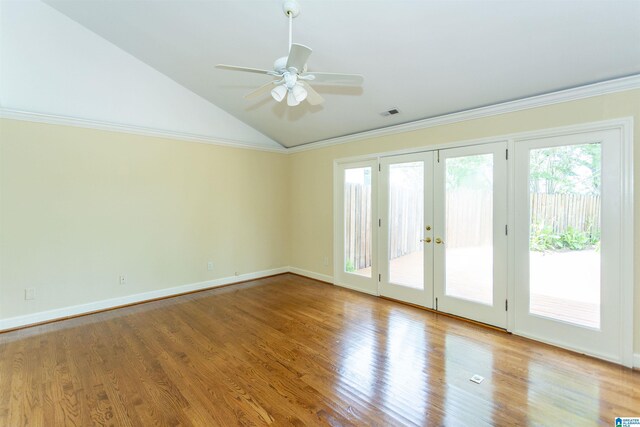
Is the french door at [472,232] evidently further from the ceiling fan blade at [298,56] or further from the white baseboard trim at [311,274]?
the ceiling fan blade at [298,56]

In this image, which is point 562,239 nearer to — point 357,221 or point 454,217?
point 454,217

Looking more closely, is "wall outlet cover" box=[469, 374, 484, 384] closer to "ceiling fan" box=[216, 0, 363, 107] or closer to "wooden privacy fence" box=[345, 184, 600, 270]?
"wooden privacy fence" box=[345, 184, 600, 270]

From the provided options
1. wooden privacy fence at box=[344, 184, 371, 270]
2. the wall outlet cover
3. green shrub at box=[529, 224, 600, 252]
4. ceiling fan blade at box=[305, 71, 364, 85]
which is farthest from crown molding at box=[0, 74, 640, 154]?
the wall outlet cover

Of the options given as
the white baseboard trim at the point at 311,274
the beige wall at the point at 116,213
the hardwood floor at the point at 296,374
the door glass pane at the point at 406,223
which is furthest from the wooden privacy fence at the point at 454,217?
the beige wall at the point at 116,213

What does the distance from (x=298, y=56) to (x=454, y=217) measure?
2808 mm

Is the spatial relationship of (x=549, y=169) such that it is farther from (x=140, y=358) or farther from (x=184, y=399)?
(x=140, y=358)

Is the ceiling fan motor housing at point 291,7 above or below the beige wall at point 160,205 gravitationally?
above

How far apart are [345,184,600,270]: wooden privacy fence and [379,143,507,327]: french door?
0.01 meters

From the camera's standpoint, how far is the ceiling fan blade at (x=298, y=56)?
1.82 meters

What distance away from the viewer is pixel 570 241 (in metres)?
2.88

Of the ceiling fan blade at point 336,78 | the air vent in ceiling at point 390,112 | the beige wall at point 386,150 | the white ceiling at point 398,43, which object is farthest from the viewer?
the air vent in ceiling at point 390,112

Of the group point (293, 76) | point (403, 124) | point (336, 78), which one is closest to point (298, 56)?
point (293, 76)

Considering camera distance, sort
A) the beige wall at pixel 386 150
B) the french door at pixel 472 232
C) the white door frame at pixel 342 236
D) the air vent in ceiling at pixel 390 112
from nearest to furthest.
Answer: the beige wall at pixel 386 150 < the french door at pixel 472 232 < the air vent in ceiling at pixel 390 112 < the white door frame at pixel 342 236

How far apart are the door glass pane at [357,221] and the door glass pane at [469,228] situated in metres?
1.31
